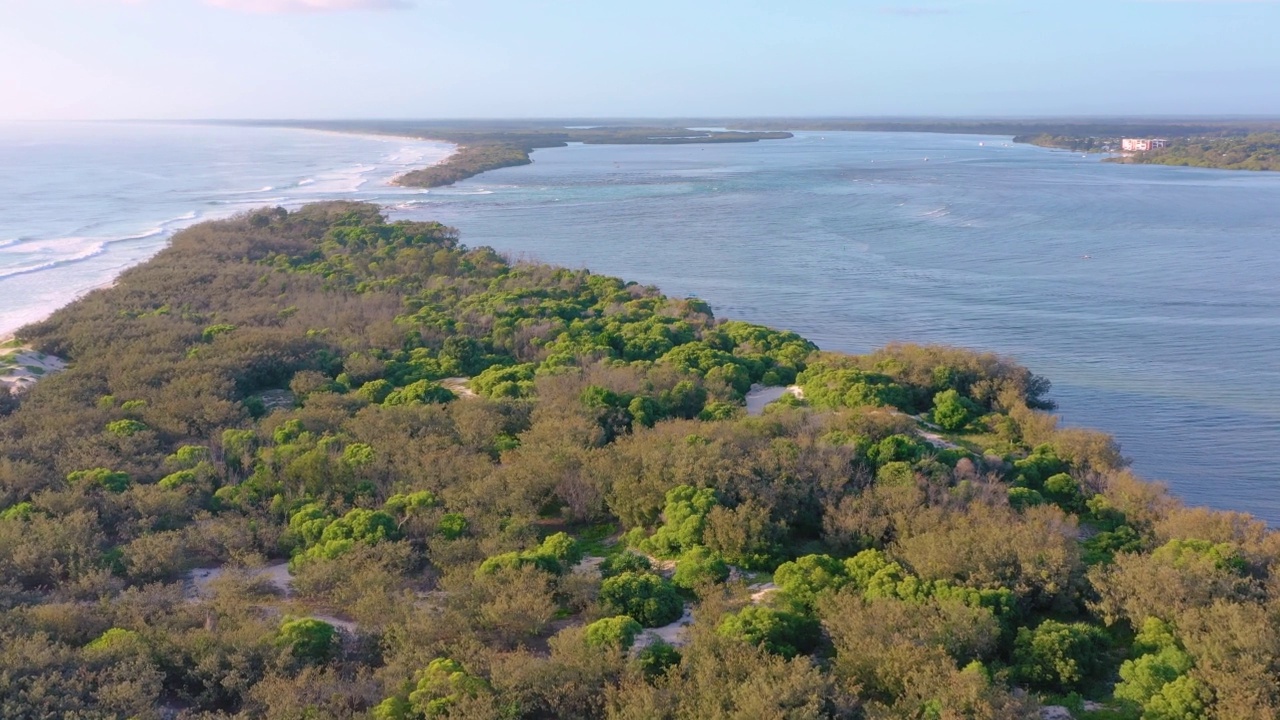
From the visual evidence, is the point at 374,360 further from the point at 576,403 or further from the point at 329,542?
the point at 329,542

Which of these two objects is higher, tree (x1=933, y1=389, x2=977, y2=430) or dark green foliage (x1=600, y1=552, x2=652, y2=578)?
tree (x1=933, y1=389, x2=977, y2=430)

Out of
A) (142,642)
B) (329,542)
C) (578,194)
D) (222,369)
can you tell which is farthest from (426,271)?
(578,194)

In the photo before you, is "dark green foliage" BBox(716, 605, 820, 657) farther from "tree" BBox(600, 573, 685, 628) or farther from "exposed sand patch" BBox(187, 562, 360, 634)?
"exposed sand patch" BBox(187, 562, 360, 634)

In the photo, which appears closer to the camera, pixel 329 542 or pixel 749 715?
pixel 749 715

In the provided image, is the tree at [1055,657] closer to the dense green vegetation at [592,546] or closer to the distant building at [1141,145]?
the dense green vegetation at [592,546]

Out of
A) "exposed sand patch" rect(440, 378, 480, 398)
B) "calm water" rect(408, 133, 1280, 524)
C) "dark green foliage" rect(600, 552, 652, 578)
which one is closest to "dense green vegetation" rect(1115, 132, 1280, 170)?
"calm water" rect(408, 133, 1280, 524)

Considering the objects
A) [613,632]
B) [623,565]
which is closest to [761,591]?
[623,565]
